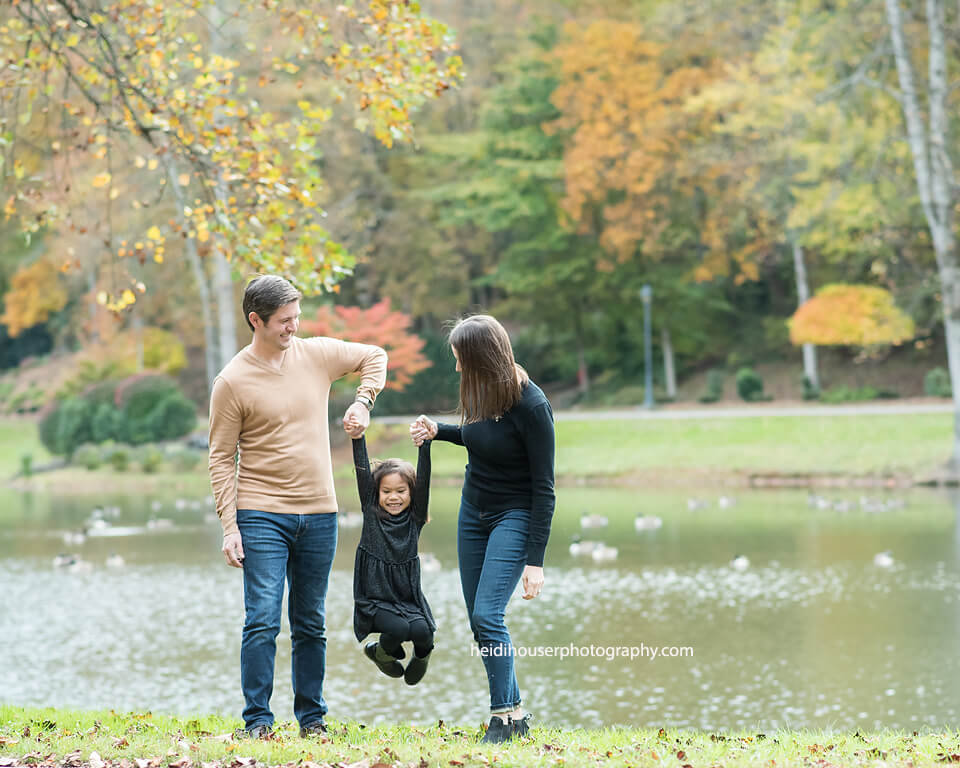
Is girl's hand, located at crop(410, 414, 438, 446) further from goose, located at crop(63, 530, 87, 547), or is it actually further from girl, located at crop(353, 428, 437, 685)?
goose, located at crop(63, 530, 87, 547)

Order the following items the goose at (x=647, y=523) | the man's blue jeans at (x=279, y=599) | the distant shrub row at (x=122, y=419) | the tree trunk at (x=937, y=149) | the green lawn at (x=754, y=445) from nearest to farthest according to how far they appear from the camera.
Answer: the man's blue jeans at (x=279, y=599) < the goose at (x=647, y=523) < the tree trunk at (x=937, y=149) < the green lawn at (x=754, y=445) < the distant shrub row at (x=122, y=419)

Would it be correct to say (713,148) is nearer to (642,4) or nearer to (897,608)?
(642,4)

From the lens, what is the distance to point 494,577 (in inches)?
222

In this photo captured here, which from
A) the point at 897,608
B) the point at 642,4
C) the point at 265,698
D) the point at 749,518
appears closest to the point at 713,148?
the point at 642,4

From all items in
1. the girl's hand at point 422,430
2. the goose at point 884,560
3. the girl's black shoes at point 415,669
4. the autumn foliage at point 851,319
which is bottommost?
the goose at point 884,560

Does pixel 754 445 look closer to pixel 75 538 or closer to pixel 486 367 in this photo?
pixel 75 538

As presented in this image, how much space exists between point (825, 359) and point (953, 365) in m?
15.6

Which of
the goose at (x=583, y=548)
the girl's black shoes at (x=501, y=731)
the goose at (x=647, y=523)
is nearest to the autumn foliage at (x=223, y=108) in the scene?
the girl's black shoes at (x=501, y=731)

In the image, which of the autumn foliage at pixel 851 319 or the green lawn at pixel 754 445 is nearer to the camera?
the green lawn at pixel 754 445

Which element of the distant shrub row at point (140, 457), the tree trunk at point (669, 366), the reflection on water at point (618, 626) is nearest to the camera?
the reflection on water at point (618, 626)

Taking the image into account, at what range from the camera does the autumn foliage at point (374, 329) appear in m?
31.9

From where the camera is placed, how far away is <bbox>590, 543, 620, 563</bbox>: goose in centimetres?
1694

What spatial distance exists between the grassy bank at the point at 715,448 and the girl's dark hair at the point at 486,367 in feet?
66.9

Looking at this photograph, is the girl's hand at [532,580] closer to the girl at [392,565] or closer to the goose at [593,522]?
the girl at [392,565]
